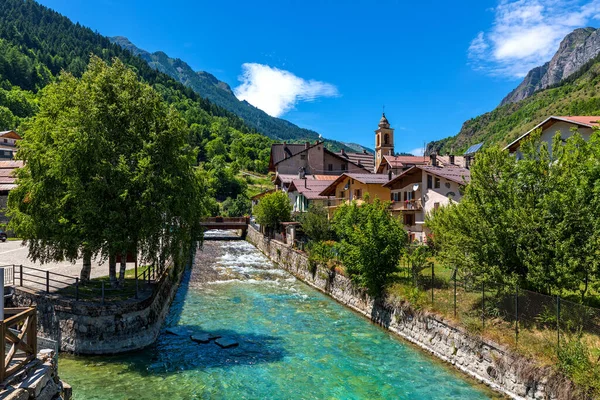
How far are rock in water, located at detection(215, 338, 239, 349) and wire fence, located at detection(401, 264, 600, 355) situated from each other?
8.58m

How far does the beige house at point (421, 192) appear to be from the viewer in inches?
1463

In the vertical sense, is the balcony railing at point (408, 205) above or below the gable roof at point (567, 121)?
below

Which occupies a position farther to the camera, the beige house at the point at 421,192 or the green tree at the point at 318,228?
the beige house at the point at 421,192

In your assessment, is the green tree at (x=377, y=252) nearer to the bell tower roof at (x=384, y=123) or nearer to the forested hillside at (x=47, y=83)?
the bell tower roof at (x=384, y=123)

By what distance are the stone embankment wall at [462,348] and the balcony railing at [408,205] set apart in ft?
50.9

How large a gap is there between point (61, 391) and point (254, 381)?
640 cm

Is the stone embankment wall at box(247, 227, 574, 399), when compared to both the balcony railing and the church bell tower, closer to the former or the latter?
the balcony railing

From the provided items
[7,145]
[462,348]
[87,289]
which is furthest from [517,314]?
[7,145]

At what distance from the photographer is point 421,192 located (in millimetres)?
39656

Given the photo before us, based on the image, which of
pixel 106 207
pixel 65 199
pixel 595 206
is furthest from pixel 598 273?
pixel 65 199

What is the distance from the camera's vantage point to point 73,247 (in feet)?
57.5

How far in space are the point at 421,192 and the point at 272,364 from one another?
2778cm

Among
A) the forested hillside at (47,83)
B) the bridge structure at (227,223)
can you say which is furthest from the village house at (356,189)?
the forested hillside at (47,83)

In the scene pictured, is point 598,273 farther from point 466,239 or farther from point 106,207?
point 106,207
